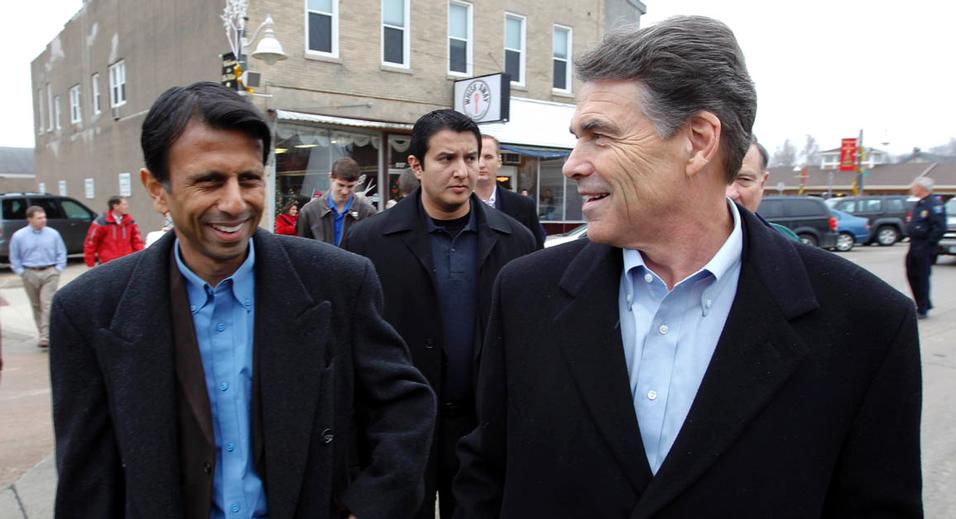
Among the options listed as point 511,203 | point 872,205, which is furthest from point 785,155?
point 511,203

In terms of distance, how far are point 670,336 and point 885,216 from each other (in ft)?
84.0

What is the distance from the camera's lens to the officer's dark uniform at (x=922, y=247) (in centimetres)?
945

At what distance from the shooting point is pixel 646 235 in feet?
5.25

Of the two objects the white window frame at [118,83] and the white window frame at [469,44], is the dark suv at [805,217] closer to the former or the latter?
the white window frame at [469,44]

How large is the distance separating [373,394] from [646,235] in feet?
2.92

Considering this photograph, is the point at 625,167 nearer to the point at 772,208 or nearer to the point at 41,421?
the point at 41,421

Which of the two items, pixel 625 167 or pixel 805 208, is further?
pixel 805 208

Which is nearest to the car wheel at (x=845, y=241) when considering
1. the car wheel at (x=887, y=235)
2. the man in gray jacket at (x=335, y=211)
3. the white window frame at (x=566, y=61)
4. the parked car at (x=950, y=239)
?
the car wheel at (x=887, y=235)

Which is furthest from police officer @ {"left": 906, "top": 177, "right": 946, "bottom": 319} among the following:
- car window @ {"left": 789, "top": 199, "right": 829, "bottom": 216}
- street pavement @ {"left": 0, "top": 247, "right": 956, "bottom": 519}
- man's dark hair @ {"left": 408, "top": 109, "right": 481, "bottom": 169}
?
man's dark hair @ {"left": 408, "top": 109, "right": 481, "bottom": 169}

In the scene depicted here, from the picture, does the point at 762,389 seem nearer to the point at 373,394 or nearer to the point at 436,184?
the point at 373,394

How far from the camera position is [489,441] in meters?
1.74

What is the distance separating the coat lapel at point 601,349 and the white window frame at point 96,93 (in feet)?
77.7

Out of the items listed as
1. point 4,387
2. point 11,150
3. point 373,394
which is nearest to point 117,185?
point 4,387

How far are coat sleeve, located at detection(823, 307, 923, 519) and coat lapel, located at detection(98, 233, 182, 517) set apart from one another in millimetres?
1583
